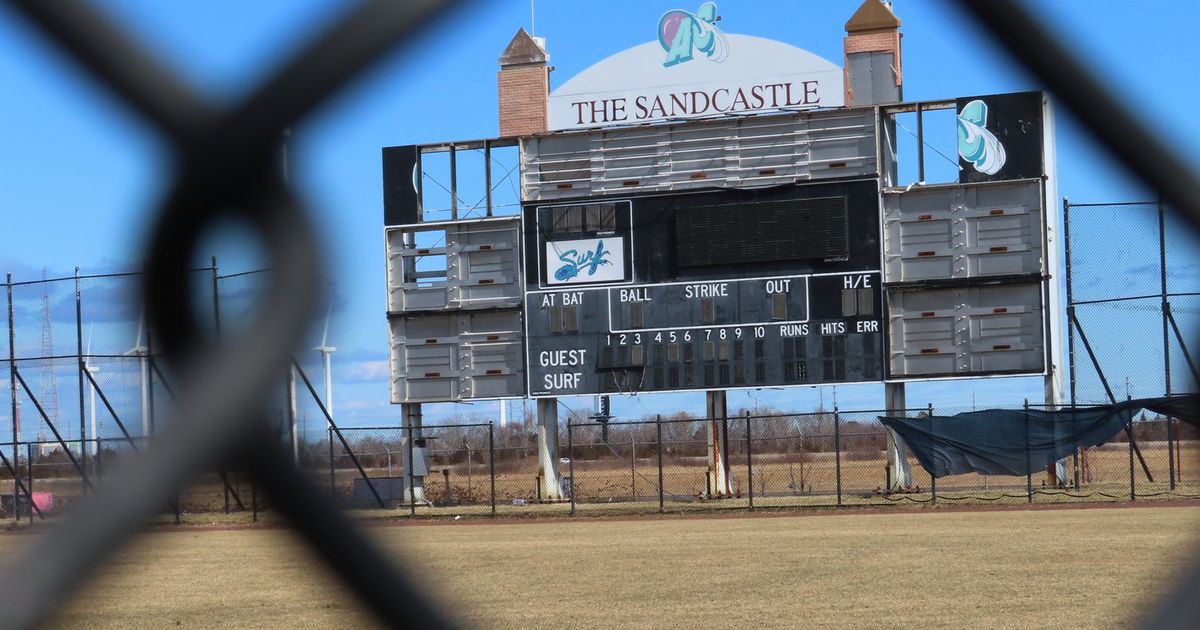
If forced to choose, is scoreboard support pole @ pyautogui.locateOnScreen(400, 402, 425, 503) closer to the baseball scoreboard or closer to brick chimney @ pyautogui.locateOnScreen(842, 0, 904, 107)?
the baseball scoreboard

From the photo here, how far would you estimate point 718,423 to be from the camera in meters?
27.6

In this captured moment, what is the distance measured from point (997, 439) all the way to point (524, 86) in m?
12.5

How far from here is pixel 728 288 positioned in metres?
23.5

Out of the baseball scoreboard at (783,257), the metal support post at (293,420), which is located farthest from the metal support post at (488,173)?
the metal support post at (293,420)

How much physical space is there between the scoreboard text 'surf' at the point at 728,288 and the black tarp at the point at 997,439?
76.0 inches

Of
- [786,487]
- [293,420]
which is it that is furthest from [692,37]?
[293,420]

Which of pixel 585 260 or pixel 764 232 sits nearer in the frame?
pixel 764 232

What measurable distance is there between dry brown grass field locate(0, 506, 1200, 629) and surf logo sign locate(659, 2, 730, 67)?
10.2 meters

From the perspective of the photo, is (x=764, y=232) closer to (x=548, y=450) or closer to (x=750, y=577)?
(x=548, y=450)

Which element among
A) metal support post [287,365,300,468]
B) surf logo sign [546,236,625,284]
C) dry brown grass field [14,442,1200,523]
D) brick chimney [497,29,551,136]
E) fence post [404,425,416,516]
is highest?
brick chimney [497,29,551,136]

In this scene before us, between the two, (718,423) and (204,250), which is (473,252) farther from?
(204,250)

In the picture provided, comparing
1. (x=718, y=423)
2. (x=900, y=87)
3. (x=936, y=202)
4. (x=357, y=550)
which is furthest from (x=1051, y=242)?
(x=357, y=550)

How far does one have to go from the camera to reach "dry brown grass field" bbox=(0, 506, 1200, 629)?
938 cm

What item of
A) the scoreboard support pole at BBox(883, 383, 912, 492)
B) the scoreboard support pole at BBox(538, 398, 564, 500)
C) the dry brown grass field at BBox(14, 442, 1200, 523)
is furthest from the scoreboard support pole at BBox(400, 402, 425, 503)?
the scoreboard support pole at BBox(883, 383, 912, 492)
